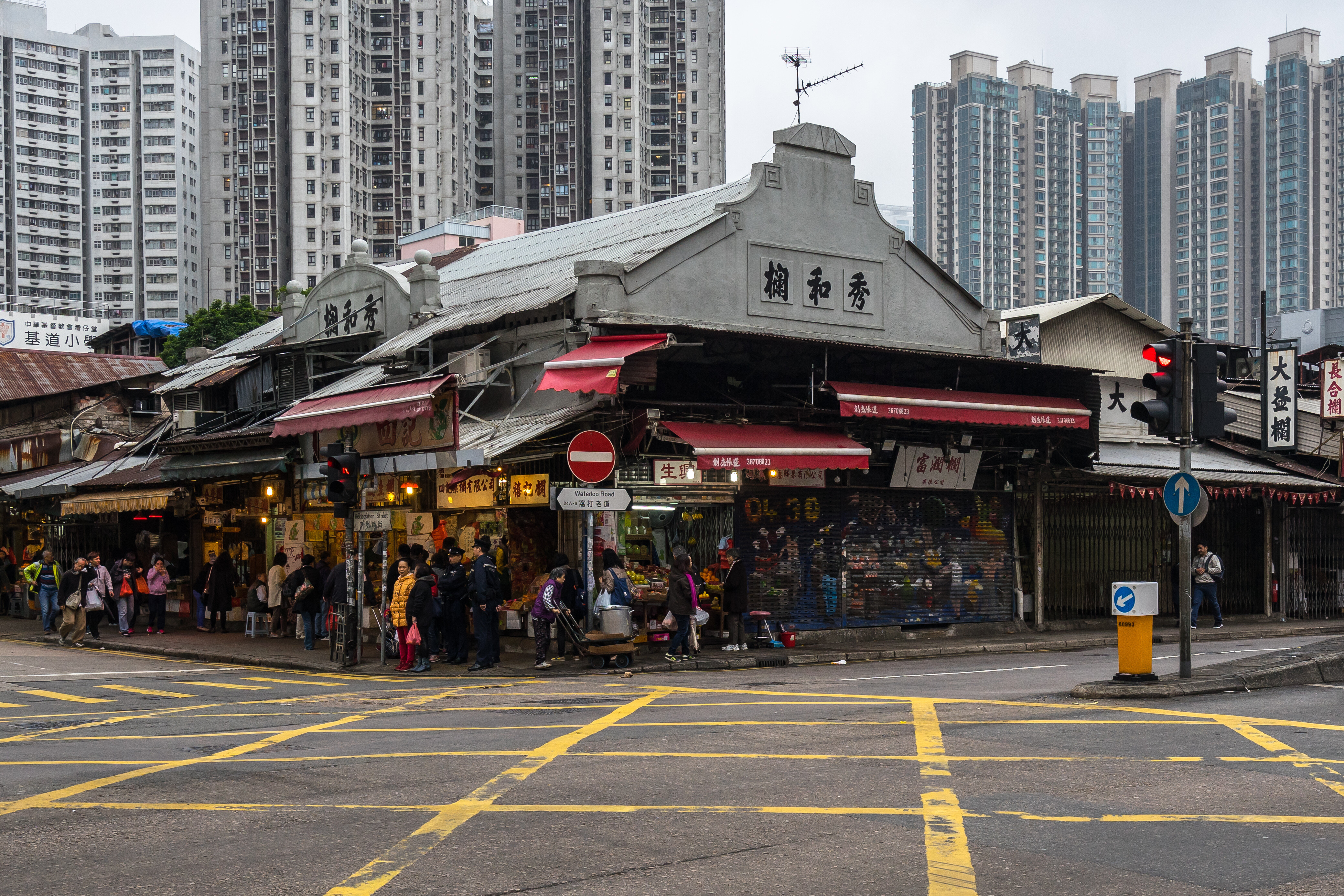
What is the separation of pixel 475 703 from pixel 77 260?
533 feet

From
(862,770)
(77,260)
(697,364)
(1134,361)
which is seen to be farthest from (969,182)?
(862,770)

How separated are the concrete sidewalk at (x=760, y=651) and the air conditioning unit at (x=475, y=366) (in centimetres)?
440

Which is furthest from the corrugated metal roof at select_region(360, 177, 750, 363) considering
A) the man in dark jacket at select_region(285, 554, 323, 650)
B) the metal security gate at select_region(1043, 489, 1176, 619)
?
the metal security gate at select_region(1043, 489, 1176, 619)

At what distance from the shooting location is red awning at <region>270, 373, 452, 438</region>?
19297 mm

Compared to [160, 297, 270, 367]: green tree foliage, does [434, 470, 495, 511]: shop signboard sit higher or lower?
lower

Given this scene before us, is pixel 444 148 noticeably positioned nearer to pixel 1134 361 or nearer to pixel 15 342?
A: pixel 15 342

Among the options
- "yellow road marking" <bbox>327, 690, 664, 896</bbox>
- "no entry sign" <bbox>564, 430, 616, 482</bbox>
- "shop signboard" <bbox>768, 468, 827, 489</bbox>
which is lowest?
"yellow road marking" <bbox>327, 690, 664, 896</bbox>

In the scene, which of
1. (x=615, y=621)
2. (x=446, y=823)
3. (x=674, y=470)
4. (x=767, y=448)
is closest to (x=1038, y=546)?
(x=767, y=448)

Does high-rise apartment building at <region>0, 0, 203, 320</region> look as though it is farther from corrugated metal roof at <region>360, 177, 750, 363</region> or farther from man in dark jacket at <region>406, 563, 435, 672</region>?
man in dark jacket at <region>406, 563, 435, 672</region>

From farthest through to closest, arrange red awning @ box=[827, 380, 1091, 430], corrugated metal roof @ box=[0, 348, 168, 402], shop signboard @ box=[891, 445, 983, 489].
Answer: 1. corrugated metal roof @ box=[0, 348, 168, 402]
2. shop signboard @ box=[891, 445, 983, 489]
3. red awning @ box=[827, 380, 1091, 430]

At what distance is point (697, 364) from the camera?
20.6 m

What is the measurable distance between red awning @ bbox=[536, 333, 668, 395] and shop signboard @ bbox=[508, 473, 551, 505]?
1856 millimetres

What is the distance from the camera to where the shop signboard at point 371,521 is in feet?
62.4

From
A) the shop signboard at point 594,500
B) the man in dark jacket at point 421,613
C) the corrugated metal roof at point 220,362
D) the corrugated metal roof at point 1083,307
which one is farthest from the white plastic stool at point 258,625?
the corrugated metal roof at point 1083,307
